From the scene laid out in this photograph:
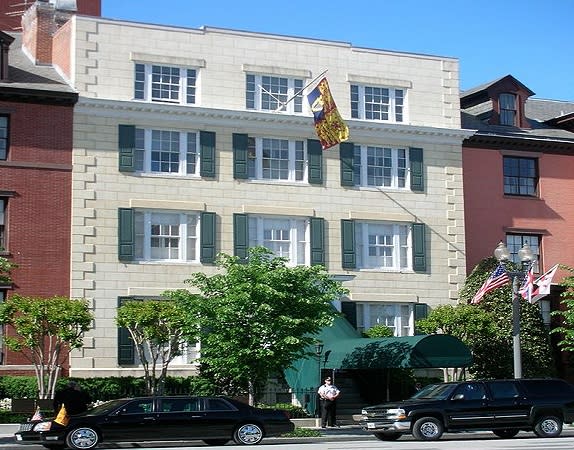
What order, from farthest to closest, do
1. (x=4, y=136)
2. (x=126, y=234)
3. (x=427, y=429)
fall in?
1. (x=126, y=234)
2. (x=4, y=136)
3. (x=427, y=429)

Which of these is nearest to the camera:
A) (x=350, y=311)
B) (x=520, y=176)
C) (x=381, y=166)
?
(x=350, y=311)

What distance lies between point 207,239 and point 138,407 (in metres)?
13.2

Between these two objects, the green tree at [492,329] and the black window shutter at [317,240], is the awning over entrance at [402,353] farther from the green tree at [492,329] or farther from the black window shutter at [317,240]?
the black window shutter at [317,240]

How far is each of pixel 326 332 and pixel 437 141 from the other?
9304 millimetres

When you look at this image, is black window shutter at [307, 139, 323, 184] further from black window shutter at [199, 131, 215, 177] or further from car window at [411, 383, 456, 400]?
car window at [411, 383, 456, 400]

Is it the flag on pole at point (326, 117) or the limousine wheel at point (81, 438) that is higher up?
the flag on pole at point (326, 117)

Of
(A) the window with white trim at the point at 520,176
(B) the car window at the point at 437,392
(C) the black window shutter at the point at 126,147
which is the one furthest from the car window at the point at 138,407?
(A) the window with white trim at the point at 520,176

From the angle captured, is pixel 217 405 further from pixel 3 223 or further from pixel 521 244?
pixel 521 244

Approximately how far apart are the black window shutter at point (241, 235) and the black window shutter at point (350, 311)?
4.10m

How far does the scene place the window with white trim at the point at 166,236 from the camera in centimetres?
3741

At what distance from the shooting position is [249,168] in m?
39.2

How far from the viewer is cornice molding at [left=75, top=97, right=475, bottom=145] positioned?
122ft

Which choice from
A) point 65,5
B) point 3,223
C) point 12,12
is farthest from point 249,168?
point 12,12

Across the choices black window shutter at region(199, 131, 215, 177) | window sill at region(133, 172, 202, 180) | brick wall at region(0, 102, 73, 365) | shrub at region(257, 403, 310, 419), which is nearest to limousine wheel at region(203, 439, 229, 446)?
shrub at region(257, 403, 310, 419)
